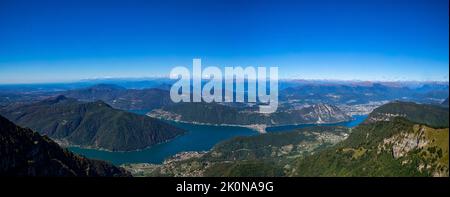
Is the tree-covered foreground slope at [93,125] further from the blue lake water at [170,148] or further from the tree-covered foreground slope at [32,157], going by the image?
the tree-covered foreground slope at [32,157]

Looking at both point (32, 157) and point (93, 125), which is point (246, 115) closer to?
point (93, 125)

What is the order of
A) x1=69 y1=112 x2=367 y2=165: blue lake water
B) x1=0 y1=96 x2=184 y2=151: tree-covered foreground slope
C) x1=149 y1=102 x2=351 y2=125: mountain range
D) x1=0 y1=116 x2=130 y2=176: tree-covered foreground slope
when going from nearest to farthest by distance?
x1=0 y1=116 x2=130 y2=176: tree-covered foreground slope < x1=69 y1=112 x2=367 y2=165: blue lake water < x1=0 y1=96 x2=184 y2=151: tree-covered foreground slope < x1=149 y1=102 x2=351 y2=125: mountain range

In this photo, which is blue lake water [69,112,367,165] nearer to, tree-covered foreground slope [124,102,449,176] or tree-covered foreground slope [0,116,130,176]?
tree-covered foreground slope [124,102,449,176]

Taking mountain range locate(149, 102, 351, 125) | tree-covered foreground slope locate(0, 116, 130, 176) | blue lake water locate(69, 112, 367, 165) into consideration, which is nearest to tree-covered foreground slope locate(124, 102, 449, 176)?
blue lake water locate(69, 112, 367, 165)

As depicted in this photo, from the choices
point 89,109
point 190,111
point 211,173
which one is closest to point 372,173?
point 211,173

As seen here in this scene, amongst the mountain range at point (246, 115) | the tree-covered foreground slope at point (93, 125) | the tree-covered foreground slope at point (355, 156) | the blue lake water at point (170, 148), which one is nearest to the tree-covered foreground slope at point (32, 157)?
the tree-covered foreground slope at point (355, 156)

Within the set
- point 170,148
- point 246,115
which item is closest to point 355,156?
point 170,148
